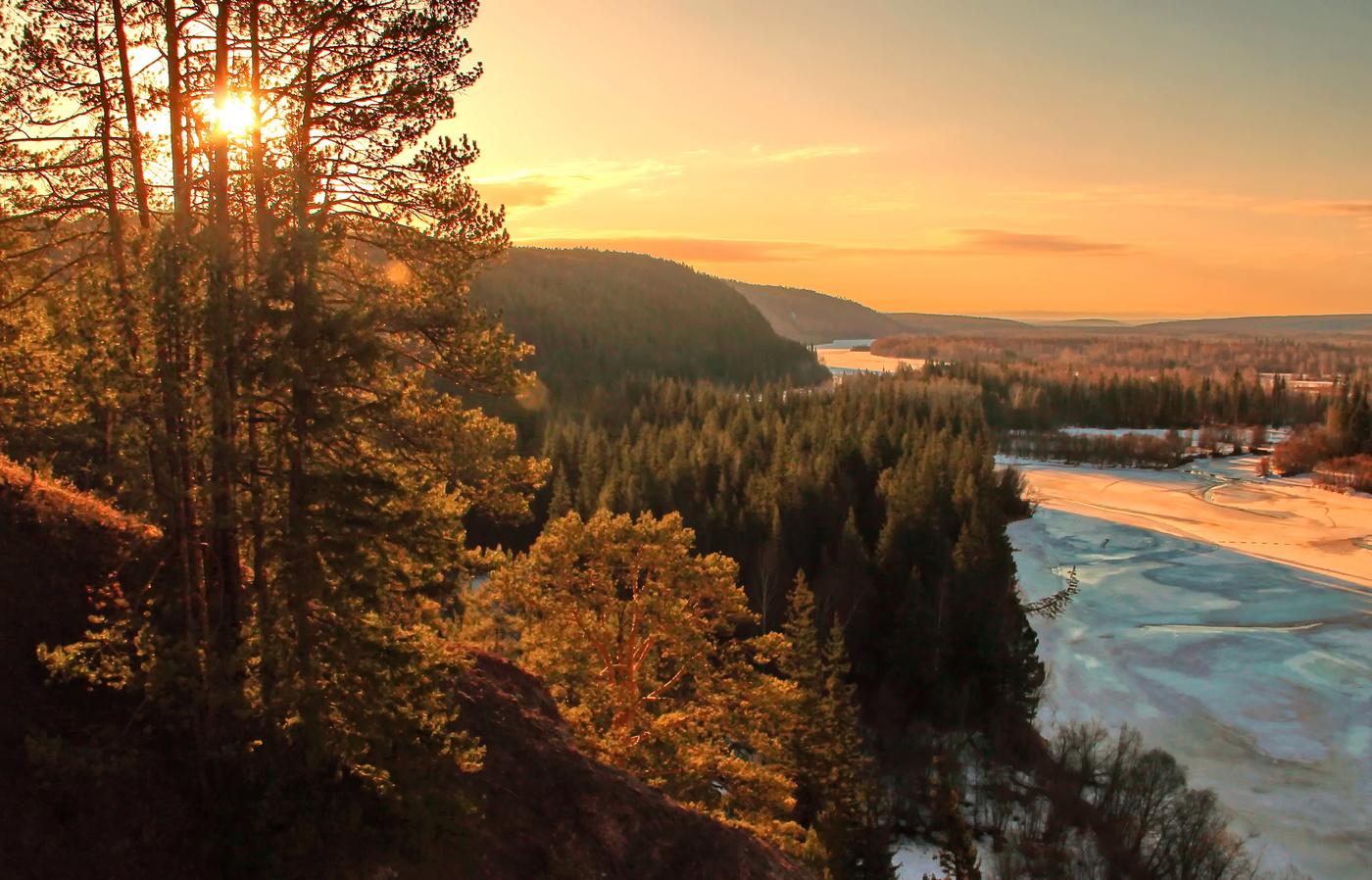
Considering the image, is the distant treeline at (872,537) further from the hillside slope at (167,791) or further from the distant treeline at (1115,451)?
the distant treeline at (1115,451)

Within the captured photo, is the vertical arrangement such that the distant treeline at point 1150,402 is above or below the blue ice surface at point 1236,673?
above

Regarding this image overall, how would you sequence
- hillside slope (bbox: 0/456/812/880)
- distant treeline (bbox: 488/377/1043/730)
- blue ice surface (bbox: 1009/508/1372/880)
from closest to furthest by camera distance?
hillside slope (bbox: 0/456/812/880), blue ice surface (bbox: 1009/508/1372/880), distant treeline (bbox: 488/377/1043/730)

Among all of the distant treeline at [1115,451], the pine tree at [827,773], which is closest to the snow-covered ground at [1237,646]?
the pine tree at [827,773]

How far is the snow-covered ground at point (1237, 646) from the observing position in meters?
38.0

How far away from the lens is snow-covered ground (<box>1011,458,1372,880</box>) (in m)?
38.0

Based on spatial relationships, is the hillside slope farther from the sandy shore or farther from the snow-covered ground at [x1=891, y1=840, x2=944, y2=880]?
the sandy shore

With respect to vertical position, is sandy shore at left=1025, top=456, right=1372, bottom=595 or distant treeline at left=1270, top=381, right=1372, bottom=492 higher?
distant treeline at left=1270, top=381, right=1372, bottom=492

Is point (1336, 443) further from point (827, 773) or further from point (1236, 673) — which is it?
point (827, 773)

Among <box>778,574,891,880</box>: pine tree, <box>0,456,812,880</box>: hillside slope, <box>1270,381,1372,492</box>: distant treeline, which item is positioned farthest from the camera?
<box>1270,381,1372,492</box>: distant treeline

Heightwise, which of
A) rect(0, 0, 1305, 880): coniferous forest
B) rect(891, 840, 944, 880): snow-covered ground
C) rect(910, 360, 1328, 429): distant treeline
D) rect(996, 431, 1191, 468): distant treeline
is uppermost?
rect(0, 0, 1305, 880): coniferous forest

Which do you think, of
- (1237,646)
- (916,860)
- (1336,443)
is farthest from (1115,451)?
(916,860)

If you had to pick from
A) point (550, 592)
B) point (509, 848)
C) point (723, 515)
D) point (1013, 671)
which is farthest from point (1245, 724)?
point (509, 848)

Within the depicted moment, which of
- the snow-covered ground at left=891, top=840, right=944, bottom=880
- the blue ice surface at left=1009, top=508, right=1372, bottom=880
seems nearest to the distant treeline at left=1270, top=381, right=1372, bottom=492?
the blue ice surface at left=1009, top=508, right=1372, bottom=880

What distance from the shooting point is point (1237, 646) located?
5578 cm
